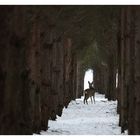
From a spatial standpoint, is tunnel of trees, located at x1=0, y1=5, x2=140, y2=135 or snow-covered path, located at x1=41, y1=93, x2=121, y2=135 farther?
snow-covered path, located at x1=41, y1=93, x2=121, y2=135

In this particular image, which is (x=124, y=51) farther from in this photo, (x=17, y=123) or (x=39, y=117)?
(x=17, y=123)

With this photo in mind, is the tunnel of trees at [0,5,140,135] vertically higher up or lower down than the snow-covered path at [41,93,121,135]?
higher up

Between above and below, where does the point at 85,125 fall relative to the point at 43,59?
below

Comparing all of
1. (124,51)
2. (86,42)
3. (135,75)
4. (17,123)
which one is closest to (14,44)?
(17,123)

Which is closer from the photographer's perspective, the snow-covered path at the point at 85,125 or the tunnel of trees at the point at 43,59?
the tunnel of trees at the point at 43,59

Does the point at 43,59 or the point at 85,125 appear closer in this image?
the point at 85,125

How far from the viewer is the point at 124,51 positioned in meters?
10.2

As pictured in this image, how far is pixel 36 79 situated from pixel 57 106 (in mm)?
4671

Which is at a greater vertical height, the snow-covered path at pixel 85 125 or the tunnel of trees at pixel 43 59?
the tunnel of trees at pixel 43 59
